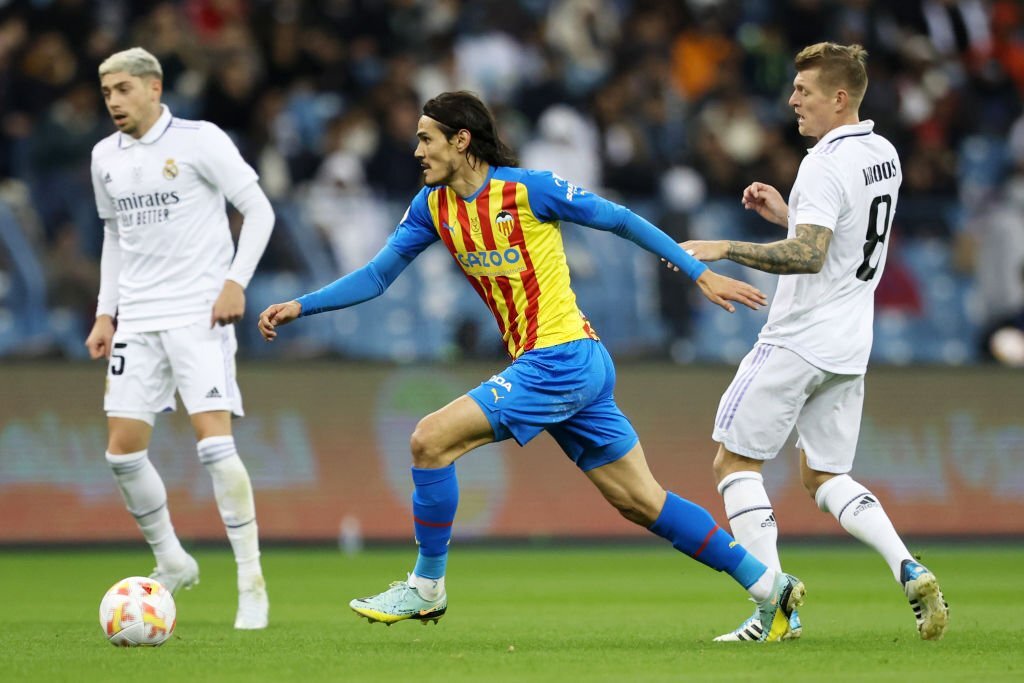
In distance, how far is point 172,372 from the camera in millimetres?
8758

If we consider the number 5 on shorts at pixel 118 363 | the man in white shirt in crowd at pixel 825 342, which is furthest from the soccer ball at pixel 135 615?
the man in white shirt in crowd at pixel 825 342

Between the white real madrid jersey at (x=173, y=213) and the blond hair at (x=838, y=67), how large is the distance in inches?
114

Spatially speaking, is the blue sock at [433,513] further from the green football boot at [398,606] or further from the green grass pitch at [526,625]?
the green grass pitch at [526,625]

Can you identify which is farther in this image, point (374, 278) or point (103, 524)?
point (103, 524)

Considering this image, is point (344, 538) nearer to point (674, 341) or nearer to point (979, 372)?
point (674, 341)

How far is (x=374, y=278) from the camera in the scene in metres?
7.49

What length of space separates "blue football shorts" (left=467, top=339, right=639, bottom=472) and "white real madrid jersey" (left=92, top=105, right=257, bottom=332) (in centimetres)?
218

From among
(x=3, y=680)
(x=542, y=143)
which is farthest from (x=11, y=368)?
(x=3, y=680)

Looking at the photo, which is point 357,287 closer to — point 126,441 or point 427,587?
point 427,587

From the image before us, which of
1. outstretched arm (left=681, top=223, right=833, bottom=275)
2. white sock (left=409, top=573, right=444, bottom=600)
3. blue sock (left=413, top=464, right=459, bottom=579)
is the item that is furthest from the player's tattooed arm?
white sock (left=409, top=573, right=444, bottom=600)

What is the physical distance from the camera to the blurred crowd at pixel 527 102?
14.3m

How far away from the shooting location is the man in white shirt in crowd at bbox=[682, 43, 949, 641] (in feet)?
24.5

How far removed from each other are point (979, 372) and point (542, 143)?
4.47m

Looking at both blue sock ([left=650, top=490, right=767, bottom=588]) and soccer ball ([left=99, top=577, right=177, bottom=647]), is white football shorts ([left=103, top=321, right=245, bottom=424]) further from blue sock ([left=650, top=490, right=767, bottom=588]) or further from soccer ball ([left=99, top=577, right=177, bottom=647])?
blue sock ([left=650, top=490, right=767, bottom=588])
